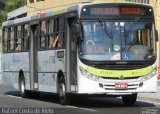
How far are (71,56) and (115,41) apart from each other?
1.56 m

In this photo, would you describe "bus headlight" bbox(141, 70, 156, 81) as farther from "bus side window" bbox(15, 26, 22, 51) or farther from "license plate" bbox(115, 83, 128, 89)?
"bus side window" bbox(15, 26, 22, 51)

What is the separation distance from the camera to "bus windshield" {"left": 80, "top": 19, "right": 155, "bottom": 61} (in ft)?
58.7

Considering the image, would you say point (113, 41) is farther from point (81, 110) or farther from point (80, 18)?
point (81, 110)

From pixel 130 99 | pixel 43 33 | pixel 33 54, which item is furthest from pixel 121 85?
pixel 33 54

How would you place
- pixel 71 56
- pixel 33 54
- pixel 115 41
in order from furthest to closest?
pixel 33 54
pixel 71 56
pixel 115 41

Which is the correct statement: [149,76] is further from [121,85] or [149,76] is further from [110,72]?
[110,72]

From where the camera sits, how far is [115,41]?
709 inches

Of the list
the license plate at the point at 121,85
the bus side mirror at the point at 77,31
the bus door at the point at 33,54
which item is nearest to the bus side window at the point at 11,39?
the bus door at the point at 33,54

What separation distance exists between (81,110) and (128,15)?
3.39 m

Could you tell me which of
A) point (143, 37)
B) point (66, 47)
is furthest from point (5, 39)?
point (143, 37)

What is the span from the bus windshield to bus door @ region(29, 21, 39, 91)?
15.3ft

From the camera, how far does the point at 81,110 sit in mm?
17281

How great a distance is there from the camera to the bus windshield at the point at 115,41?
17.9 meters

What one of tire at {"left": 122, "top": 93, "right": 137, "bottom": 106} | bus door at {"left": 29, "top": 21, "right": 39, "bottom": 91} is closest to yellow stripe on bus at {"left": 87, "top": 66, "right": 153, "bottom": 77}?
tire at {"left": 122, "top": 93, "right": 137, "bottom": 106}
